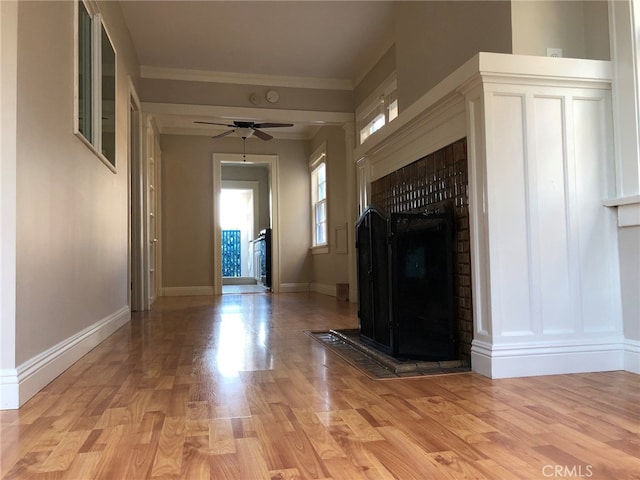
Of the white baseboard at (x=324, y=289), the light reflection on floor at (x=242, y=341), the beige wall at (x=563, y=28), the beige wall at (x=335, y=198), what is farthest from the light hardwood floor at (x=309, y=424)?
the white baseboard at (x=324, y=289)

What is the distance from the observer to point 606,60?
2.24m

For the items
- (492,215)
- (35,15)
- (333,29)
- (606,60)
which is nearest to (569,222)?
(492,215)

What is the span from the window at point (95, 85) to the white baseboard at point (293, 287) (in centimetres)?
471

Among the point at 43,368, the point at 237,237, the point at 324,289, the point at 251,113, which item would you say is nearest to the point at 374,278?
the point at 43,368

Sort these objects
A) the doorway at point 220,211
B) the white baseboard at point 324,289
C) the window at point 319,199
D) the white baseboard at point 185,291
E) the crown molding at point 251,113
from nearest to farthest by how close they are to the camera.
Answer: the crown molding at point 251,113 → the white baseboard at point 324,289 → the window at point 319,199 → the white baseboard at point 185,291 → the doorway at point 220,211

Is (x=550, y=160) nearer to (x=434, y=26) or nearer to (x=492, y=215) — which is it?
(x=492, y=215)

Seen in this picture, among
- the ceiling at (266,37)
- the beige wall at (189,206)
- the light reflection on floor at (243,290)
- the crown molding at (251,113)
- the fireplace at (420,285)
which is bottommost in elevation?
the light reflection on floor at (243,290)

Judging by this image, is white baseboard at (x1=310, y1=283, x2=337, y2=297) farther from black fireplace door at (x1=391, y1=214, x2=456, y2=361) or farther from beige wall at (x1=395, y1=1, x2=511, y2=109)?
black fireplace door at (x1=391, y1=214, x2=456, y2=361)

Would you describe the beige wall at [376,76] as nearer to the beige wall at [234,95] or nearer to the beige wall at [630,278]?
the beige wall at [234,95]

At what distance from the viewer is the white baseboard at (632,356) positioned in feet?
6.91

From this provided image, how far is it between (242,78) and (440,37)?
10.9 ft

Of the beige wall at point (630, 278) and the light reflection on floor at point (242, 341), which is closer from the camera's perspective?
the beige wall at point (630, 278)

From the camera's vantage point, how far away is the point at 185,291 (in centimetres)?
769

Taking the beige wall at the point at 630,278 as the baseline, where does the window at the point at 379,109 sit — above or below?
above
